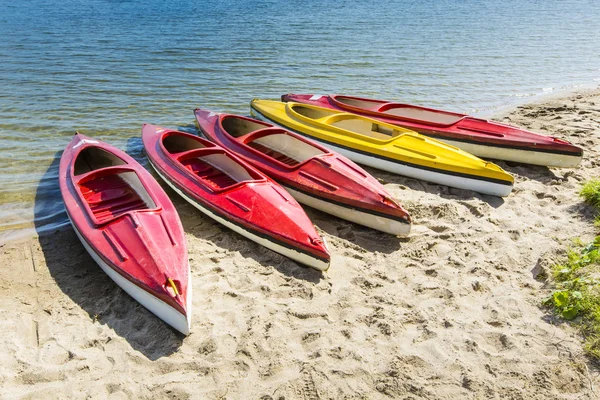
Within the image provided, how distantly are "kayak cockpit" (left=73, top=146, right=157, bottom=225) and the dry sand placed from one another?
530 mm

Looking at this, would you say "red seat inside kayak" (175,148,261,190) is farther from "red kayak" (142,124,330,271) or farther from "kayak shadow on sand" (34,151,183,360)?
"kayak shadow on sand" (34,151,183,360)

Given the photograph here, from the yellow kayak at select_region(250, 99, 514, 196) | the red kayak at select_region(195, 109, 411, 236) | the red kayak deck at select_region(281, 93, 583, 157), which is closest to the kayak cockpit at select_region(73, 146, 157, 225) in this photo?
the red kayak at select_region(195, 109, 411, 236)

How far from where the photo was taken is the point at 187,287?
14.1ft

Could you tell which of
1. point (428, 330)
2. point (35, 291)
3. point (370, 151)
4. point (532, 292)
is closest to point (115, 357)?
point (35, 291)

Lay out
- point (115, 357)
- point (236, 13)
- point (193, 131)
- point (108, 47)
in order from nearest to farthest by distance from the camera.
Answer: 1. point (115, 357)
2. point (193, 131)
3. point (108, 47)
4. point (236, 13)

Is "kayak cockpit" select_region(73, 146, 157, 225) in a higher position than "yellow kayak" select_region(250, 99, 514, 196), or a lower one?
lower

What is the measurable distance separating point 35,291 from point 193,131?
17.2 feet

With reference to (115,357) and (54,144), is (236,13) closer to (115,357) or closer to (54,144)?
(54,144)

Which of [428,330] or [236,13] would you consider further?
[236,13]

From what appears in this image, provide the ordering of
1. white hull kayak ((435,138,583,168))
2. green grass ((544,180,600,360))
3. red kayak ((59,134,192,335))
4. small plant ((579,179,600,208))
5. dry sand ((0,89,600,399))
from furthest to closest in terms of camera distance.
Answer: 1. white hull kayak ((435,138,583,168))
2. small plant ((579,179,600,208))
3. red kayak ((59,134,192,335))
4. green grass ((544,180,600,360))
5. dry sand ((0,89,600,399))

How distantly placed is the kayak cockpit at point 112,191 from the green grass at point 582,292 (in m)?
4.41

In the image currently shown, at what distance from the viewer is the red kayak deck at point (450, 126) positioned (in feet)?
23.6

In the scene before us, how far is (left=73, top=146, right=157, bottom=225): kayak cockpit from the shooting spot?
5805 mm

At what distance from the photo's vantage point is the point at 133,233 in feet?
15.8
